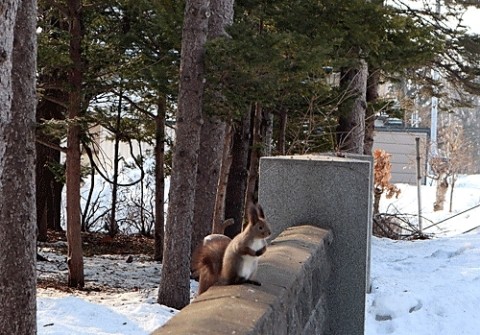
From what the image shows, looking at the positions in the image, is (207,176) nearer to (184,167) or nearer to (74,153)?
(74,153)

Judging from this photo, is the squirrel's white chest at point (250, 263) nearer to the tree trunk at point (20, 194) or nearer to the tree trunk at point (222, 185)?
the tree trunk at point (20, 194)

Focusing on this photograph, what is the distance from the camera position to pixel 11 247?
7629 millimetres

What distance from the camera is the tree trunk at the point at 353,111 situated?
1523 cm

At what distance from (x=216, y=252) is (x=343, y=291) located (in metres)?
1.69

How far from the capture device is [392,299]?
884cm

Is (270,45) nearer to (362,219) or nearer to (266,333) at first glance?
(362,219)

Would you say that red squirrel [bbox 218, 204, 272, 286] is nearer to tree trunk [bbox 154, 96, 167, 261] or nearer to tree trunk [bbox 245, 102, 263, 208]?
tree trunk [bbox 245, 102, 263, 208]

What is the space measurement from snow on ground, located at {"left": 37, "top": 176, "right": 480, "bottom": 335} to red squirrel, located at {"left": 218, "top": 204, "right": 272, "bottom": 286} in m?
4.31

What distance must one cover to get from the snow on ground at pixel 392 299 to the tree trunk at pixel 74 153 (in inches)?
27.3

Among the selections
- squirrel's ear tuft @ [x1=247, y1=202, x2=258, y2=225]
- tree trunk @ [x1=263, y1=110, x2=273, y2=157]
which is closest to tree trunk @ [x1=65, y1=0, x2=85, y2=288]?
tree trunk @ [x1=263, y1=110, x2=273, y2=157]

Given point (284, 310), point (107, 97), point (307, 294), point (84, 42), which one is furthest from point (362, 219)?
point (107, 97)

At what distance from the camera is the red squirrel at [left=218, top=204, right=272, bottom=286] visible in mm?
3809

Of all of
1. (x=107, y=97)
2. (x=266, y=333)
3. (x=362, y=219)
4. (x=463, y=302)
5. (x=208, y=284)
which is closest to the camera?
(x=266, y=333)

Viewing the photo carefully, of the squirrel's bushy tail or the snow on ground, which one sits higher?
the squirrel's bushy tail
